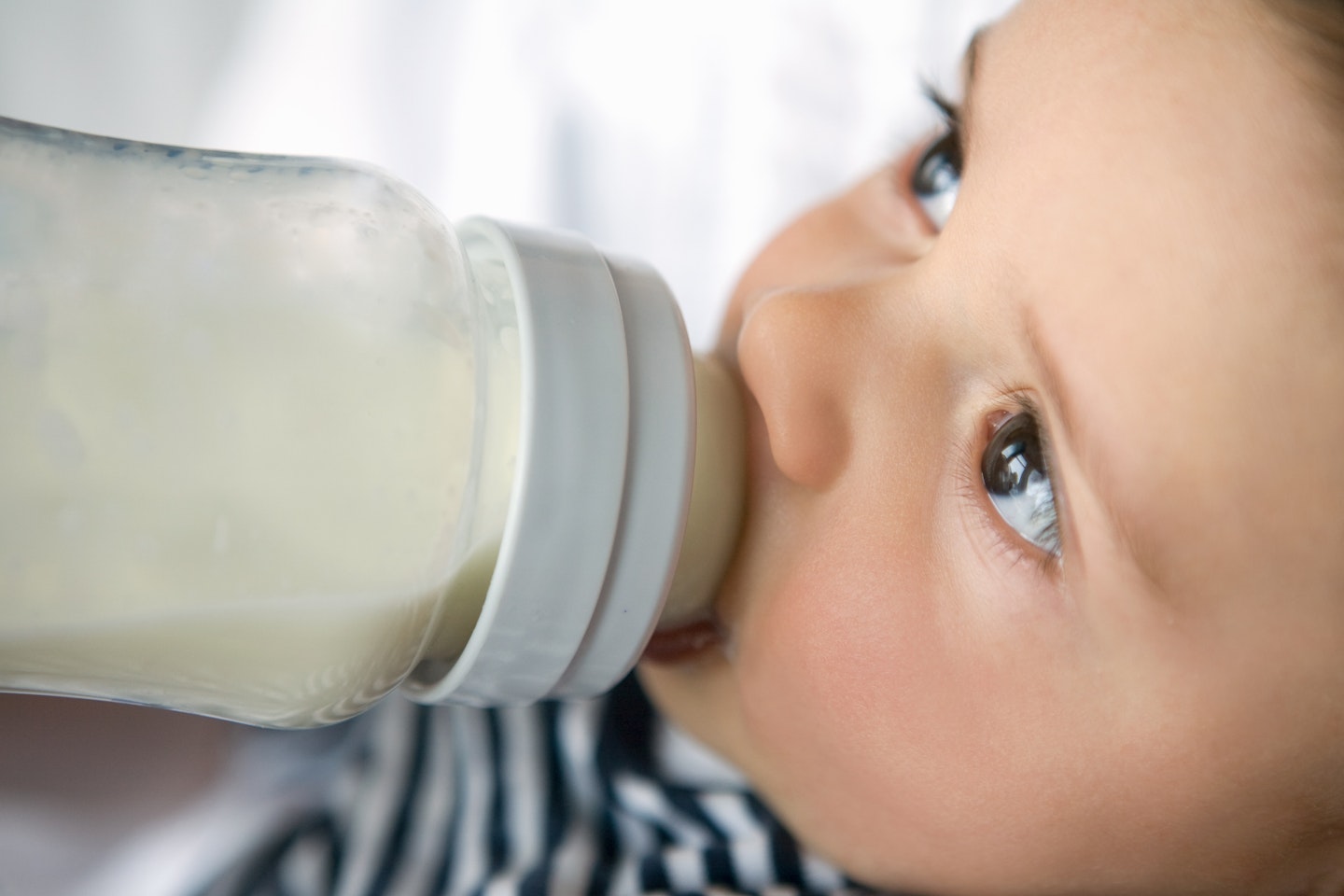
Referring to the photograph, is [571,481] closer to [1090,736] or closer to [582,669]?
[582,669]

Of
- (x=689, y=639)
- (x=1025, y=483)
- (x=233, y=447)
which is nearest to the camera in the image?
(x=233, y=447)

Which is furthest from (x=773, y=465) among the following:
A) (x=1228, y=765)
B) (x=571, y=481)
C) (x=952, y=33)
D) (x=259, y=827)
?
(x=952, y=33)

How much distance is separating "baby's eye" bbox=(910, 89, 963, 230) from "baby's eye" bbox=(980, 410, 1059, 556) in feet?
0.79

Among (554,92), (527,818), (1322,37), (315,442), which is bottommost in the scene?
(527,818)

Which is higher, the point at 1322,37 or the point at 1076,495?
the point at 1322,37

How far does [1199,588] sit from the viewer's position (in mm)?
495

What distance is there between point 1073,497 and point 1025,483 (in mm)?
34

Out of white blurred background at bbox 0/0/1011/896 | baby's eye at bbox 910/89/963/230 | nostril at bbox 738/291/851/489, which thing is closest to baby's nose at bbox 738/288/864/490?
nostril at bbox 738/291/851/489

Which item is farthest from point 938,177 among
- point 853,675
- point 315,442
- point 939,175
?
point 315,442

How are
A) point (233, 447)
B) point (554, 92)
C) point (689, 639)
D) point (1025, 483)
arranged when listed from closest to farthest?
point (233, 447)
point (1025, 483)
point (689, 639)
point (554, 92)

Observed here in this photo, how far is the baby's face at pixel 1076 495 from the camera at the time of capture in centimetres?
47

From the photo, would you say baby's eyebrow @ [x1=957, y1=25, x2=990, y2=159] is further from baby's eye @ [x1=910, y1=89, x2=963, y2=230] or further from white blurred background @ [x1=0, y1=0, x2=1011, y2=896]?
white blurred background @ [x1=0, y1=0, x2=1011, y2=896]

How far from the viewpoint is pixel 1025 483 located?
0.56m

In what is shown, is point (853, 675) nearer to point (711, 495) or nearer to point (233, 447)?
point (711, 495)
